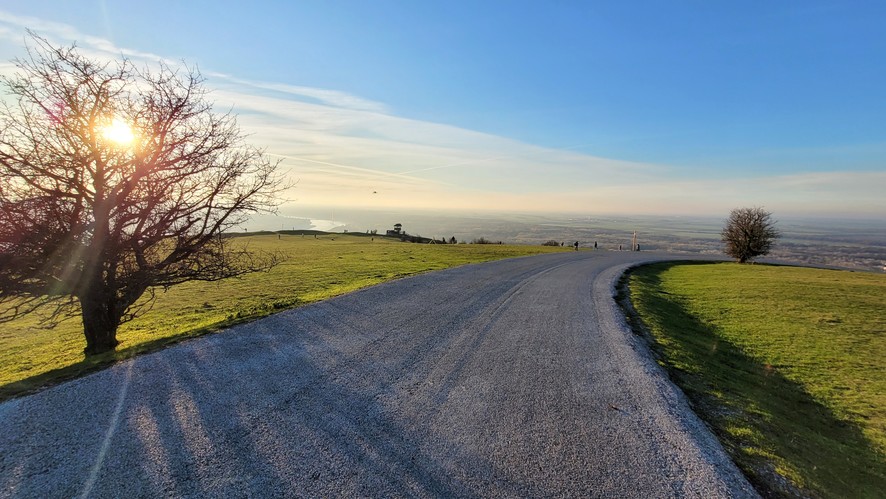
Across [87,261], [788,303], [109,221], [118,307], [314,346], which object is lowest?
[788,303]

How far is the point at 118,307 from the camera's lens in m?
8.62

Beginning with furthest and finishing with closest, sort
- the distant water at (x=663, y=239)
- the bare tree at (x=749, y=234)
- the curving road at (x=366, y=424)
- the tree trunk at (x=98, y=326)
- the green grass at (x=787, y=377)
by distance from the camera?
the distant water at (x=663, y=239) < the bare tree at (x=749, y=234) < the tree trunk at (x=98, y=326) < the green grass at (x=787, y=377) < the curving road at (x=366, y=424)

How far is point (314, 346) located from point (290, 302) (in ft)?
13.9

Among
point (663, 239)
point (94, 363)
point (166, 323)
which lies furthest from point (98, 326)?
point (663, 239)

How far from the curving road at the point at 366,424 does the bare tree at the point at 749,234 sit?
3634cm

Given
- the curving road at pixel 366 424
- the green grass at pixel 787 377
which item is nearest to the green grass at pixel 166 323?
the curving road at pixel 366 424

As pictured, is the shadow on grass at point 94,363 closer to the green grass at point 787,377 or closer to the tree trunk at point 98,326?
the tree trunk at point 98,326

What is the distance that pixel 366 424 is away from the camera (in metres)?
4.39

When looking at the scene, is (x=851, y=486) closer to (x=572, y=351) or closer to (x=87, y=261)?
(x=572, y=351)

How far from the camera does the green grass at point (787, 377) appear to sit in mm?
4285

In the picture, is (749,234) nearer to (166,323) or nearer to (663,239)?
(166,323)

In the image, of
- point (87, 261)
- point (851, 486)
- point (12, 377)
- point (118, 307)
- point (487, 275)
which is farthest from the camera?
point (487, 275)

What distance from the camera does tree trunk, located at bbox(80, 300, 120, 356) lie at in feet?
26.7

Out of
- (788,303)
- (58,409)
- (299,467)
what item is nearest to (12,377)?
(58,409)
